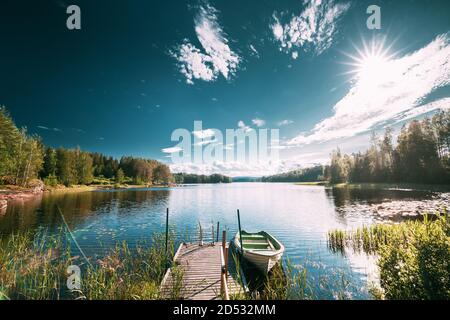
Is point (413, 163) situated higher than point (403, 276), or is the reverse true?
point (413, 163)

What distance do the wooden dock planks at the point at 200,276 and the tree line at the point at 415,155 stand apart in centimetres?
6649

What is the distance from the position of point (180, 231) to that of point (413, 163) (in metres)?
68.0

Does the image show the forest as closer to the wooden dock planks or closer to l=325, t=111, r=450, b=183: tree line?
the wooden dock planks

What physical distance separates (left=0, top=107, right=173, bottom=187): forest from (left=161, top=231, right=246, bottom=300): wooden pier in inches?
2183

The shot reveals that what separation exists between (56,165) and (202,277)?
90416 millimetres

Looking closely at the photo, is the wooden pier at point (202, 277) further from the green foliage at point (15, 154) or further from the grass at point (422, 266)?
the green foliage at point (15, 154)

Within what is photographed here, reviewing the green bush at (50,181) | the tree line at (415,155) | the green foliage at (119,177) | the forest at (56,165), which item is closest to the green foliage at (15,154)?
the forest at (56,165)

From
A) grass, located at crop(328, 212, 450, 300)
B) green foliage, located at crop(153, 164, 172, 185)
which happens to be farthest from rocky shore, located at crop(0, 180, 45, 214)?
green foliage, located at crop(153, 164, 172, 185)

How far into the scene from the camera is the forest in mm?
45156

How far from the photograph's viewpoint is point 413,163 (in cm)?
5447

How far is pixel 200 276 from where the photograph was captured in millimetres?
10406

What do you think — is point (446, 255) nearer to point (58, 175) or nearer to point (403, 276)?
point (403, 276)

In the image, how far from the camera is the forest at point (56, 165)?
1778 inches
